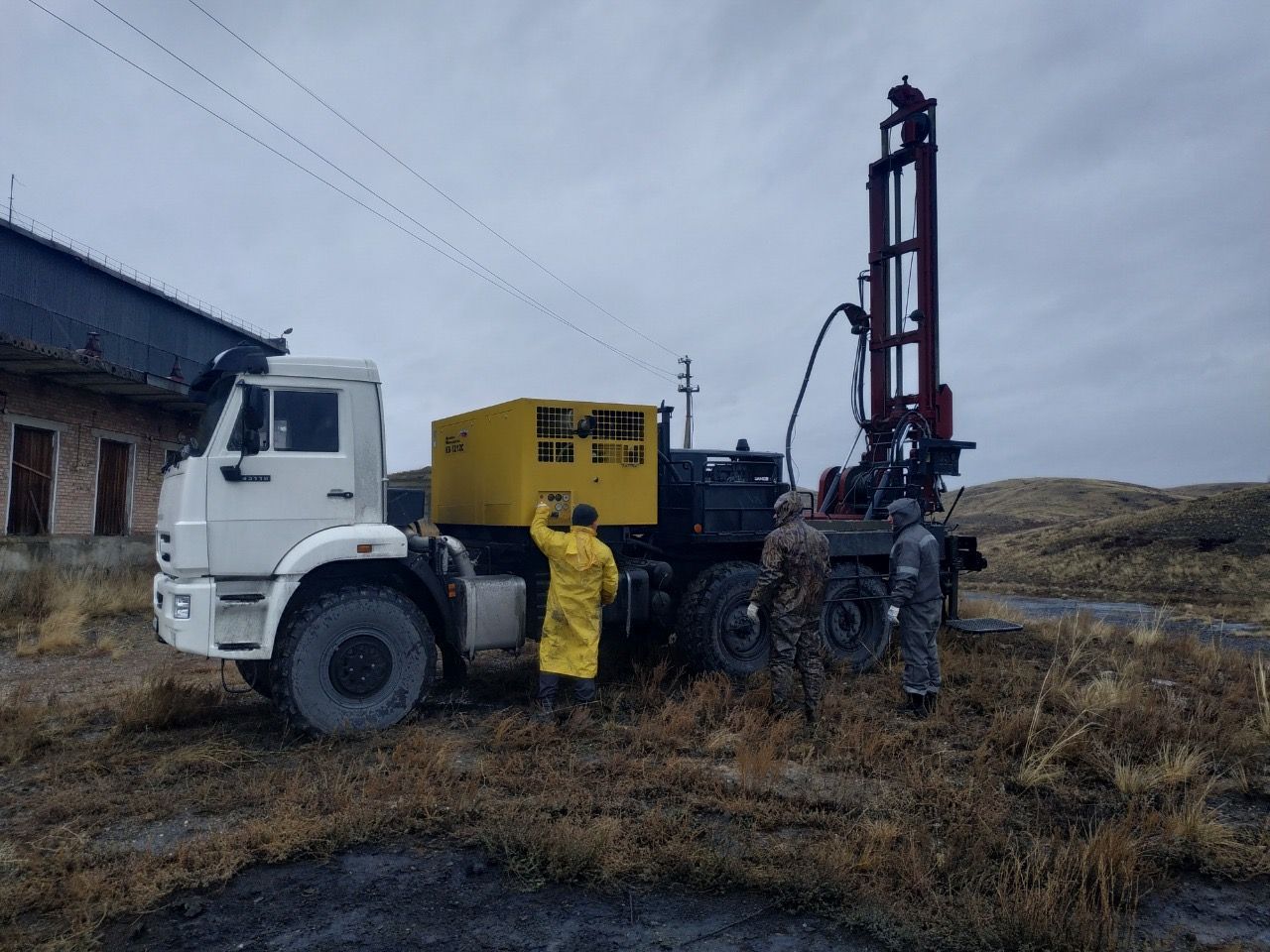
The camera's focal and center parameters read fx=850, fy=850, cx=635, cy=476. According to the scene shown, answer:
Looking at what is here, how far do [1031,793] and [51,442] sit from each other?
1815 centimetres

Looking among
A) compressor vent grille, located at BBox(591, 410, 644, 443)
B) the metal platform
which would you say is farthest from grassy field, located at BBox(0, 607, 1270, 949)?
compressor vent grille, located at BBox(591, 410, 644, 443)

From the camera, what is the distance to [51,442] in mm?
16703

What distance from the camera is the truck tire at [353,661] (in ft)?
20.6

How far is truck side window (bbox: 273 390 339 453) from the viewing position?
6.52 meters

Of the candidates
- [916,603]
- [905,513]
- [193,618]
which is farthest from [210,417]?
[916,603]

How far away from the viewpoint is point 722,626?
846 centimetres

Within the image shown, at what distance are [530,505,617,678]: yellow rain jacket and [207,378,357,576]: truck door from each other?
1665 millimetres

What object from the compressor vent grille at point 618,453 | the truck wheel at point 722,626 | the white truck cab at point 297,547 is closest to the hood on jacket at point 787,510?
the truck wheel at point 722,626

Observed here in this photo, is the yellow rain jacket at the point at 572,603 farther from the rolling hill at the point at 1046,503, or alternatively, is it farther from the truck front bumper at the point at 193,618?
the rolling hill at the point at 1046,503

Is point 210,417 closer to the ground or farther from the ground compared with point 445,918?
farther from the ground

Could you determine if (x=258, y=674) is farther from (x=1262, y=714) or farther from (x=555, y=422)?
(x=1262, y=714)

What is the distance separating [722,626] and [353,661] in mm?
3606

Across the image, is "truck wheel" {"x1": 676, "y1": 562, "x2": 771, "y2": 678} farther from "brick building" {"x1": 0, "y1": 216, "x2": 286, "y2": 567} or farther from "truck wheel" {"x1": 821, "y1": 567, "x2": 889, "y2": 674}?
"brick building" {"x1": 0, "y1": 216, "x2": 286, "y2": 567}

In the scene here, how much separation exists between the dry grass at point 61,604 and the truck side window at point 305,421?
6.55m
